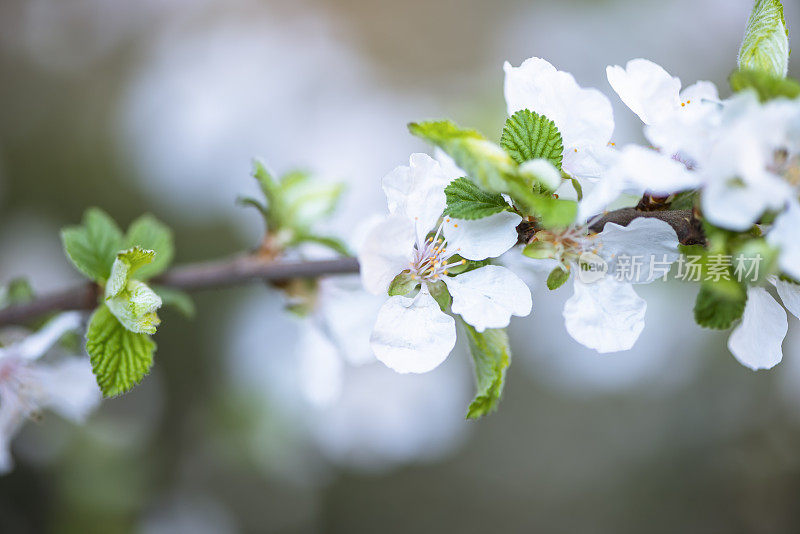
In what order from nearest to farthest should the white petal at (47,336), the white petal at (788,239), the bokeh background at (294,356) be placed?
the white petal at (788,239) < the white petal at (47,336) < the bokeh background at (294,356)

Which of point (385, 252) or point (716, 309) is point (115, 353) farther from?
point (716, 309)

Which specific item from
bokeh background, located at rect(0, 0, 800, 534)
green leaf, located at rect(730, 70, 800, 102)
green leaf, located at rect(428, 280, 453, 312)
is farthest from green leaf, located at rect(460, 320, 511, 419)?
bokeh background, located at rect(0, 0, 800, 534)

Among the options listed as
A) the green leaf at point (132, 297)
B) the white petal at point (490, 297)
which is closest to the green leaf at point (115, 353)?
the green leaf at point (132, 297)

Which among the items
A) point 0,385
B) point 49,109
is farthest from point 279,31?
point 0,385

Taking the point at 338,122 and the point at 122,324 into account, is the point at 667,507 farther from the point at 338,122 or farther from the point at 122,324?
the point at 122,324

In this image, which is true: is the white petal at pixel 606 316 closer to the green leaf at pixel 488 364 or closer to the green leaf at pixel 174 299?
the green leaf at pixel 488 364
